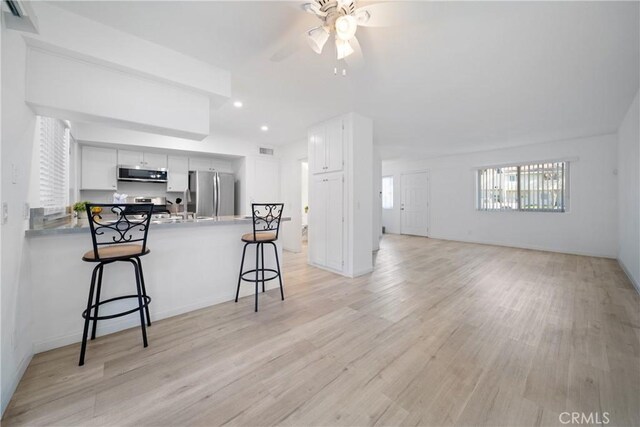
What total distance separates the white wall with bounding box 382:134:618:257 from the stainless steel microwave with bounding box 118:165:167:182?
6.92 m

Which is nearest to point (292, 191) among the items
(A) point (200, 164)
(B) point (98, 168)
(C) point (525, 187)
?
(A) point (200, 164)

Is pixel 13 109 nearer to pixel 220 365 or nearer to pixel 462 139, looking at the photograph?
pixel 220 365

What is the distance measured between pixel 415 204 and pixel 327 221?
4.86 metres

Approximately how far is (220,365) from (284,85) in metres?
2.83

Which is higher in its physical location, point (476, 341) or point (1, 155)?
point (1, 155)

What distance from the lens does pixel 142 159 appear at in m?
4.73

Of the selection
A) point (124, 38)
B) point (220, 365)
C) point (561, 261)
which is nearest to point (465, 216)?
point (561, 261)

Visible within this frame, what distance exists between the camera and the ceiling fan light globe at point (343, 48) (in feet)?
5.77

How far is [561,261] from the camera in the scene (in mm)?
4734

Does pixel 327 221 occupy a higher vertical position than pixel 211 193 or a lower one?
lower

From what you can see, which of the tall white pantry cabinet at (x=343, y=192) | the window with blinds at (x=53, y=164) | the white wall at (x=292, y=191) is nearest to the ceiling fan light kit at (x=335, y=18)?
the tall white pantry cabinet at (x=343, y=192)

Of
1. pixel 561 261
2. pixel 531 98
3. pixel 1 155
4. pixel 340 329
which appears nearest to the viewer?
pixel 1 155

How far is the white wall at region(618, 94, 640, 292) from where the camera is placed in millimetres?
3271

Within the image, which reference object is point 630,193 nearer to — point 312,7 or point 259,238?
point 312,7
